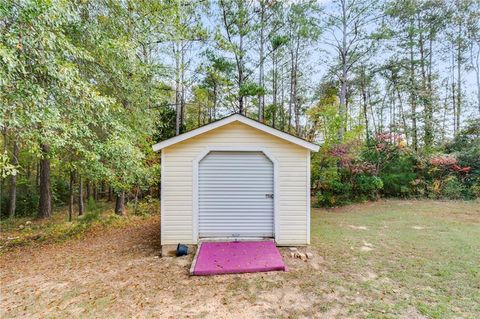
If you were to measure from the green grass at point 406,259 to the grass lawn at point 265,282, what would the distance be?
0.02 metres

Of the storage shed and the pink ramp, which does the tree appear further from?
the pink ramp

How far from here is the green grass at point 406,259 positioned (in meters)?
3.24

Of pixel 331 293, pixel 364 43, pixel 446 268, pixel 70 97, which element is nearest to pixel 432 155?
pixel 364 43

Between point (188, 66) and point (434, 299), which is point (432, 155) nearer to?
point (434, 299)

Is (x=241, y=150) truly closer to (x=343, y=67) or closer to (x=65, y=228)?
(x=65, y=228)

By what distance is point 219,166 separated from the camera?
17.8 feet

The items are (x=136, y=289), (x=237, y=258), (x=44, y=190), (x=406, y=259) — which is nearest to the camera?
(x=136, y=289)

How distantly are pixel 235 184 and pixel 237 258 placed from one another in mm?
1589

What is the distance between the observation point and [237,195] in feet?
18.0

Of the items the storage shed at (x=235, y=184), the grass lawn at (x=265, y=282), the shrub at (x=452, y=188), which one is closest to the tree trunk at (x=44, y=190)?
the grass lawn at (x=265, y=282)

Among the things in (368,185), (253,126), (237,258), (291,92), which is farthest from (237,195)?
(291,92)

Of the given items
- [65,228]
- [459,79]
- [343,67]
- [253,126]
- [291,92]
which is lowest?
[65,228]

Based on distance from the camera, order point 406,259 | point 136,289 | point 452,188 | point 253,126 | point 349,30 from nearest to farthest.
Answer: point 136,289
point 406,259
point 253,126
point 452,188
point 349,30

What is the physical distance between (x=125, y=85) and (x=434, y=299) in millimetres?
7998
